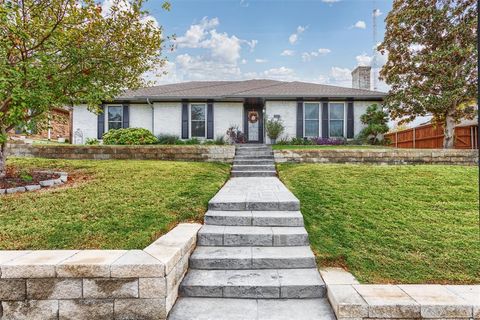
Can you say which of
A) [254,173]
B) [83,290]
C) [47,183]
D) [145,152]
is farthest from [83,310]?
[145,152]

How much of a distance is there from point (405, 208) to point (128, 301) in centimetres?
427

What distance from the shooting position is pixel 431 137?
511 inches

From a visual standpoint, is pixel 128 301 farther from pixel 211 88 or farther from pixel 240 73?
pixel 240 73

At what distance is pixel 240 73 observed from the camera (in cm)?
2181

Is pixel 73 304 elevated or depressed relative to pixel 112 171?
depressed

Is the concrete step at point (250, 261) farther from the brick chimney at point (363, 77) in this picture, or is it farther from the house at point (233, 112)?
the brick chimney at point (363, 77)

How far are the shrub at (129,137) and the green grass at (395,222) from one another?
7.58 meters

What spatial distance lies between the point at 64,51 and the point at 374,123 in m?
11.8

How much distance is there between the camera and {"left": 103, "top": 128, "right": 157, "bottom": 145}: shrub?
11750mm

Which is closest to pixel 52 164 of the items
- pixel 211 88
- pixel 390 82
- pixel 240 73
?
pixel 211 88

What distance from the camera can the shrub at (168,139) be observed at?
1329 cm

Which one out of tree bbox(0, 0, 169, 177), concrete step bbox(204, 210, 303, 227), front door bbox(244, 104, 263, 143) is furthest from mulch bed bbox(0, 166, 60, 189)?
front door bbox(244, 104, 263, 143)

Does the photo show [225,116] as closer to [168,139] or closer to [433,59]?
[168,139]

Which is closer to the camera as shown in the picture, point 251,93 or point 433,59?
point 433,59
